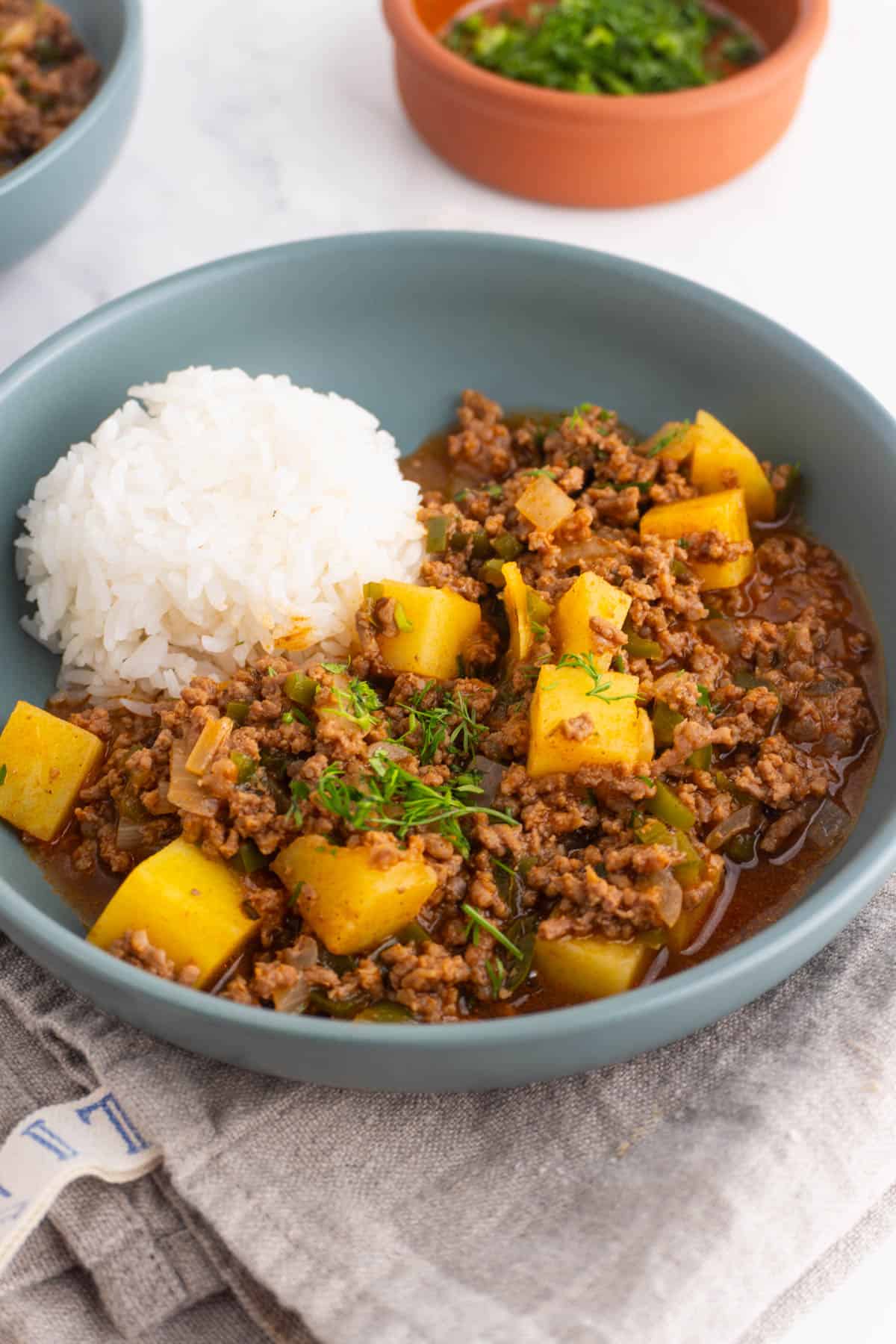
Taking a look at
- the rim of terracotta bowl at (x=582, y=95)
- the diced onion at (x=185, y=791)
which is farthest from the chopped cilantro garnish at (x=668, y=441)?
the diced onion at (x=185, y=791)

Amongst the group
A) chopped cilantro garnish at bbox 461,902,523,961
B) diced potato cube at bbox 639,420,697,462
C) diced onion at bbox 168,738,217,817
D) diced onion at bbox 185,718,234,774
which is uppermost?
diced onion at bbox 185,718,234,774

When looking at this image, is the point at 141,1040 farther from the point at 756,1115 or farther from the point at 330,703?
the point at 756,1115

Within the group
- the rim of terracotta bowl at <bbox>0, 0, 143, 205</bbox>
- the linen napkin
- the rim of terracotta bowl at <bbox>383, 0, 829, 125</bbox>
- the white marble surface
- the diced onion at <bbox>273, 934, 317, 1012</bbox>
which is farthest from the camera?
the white marble surface

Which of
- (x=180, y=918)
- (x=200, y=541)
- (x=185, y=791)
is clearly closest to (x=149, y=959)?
(x=180, y=918)

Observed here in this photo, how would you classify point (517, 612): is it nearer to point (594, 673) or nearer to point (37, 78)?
point (594, 673)

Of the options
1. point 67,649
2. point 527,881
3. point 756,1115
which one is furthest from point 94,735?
point 756,1115

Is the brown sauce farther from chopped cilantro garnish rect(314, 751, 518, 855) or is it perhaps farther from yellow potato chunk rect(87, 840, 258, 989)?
yellow potato chunk rect(87, 840, 258, 989)

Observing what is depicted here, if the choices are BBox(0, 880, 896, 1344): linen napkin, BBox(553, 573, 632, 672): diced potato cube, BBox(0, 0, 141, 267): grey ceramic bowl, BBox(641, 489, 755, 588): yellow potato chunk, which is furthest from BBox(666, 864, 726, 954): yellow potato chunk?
BBox(0, 0, 141, 267): grey ceramic bowl

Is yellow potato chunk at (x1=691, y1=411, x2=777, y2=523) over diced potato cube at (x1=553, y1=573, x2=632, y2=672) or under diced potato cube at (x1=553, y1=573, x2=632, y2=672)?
under
